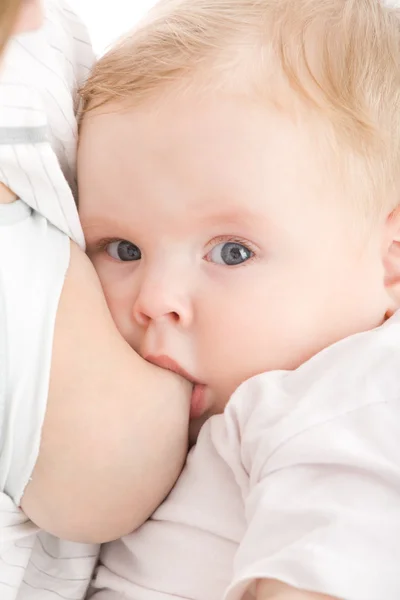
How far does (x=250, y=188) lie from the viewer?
0.85 m

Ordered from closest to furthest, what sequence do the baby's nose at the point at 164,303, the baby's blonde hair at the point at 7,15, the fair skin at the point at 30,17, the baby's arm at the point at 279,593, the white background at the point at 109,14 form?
the baby's blonde hair at the point at 7,15, the baby's arm at the point at 279,593, the fair skin at the point at 30,17, the baby's nose at the point at 164,303, the white background at the point at 109,14

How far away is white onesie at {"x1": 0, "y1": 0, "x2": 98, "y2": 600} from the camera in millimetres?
731

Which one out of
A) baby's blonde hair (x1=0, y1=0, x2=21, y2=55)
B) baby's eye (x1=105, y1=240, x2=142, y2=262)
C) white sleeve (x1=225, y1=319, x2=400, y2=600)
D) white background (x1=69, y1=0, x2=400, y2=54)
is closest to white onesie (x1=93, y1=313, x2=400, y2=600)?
white sleeve (x1=225, y1=319, x2=400, y2=600)

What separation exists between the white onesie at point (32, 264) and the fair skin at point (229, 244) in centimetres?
9

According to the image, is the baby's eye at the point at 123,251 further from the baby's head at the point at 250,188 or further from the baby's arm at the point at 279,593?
the baby's arm at the point at 279,593

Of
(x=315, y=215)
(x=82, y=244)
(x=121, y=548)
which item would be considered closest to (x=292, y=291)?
(x=315, y=215)

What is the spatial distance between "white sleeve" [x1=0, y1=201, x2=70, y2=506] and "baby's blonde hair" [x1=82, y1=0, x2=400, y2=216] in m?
0.24

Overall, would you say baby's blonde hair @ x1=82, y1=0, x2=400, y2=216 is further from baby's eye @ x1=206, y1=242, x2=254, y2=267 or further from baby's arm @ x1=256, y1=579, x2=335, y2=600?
baby's arm @ x1=256, y1=579, x2=335, y2=600

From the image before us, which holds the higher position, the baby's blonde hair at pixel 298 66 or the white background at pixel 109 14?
the baby's blonde hair at pixel 298 66

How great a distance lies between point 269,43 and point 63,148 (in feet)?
0.84

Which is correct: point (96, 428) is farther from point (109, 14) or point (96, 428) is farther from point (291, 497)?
point (109, 14)

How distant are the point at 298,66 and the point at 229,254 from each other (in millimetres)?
211

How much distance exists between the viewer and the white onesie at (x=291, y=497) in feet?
2.18

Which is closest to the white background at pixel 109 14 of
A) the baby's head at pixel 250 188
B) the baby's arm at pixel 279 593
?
the baby's head at pixel 250 188
